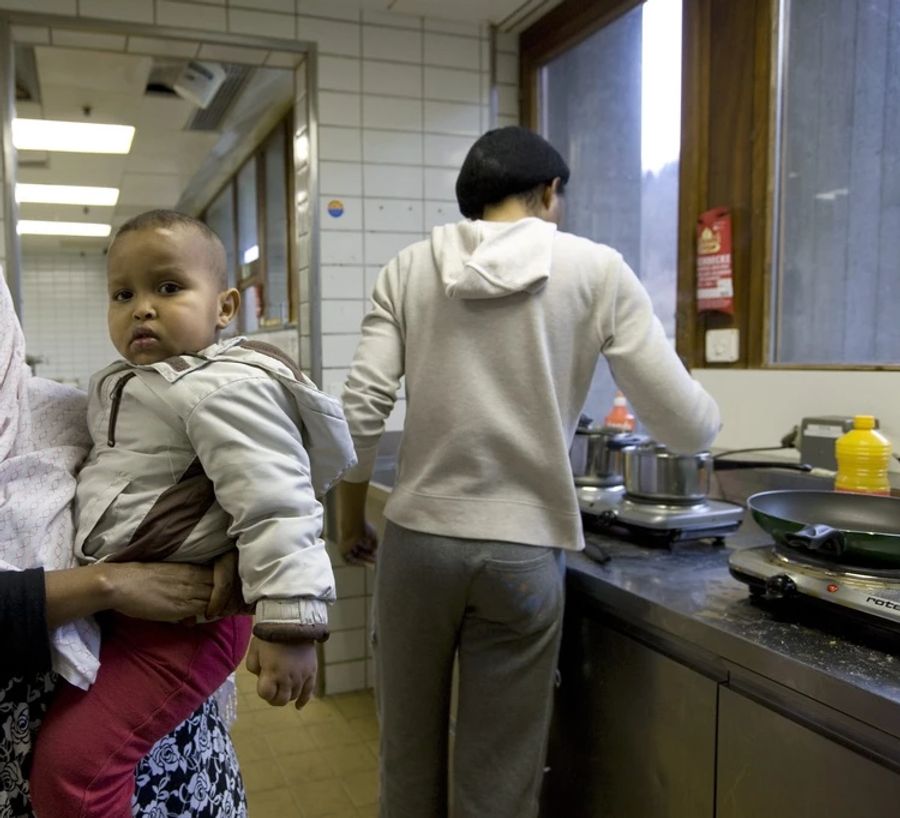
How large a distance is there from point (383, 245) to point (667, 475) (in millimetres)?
1446

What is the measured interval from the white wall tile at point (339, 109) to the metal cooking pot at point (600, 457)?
1381 millimetres

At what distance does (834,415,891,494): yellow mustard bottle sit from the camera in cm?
147

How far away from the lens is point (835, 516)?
1210 millimetres

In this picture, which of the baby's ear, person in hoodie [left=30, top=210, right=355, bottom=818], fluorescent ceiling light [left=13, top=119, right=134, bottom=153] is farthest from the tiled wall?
fluorescent ceiling light [left=13, top=119, right=134, bottom=153]

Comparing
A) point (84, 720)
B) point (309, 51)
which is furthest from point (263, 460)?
point (309, 51)

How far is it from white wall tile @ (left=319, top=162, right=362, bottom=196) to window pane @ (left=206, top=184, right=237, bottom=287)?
276 cm

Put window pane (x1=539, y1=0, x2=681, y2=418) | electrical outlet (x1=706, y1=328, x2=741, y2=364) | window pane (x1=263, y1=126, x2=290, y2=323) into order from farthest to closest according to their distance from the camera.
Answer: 1. window pane (x1=263, y1=126, x2=290, y2=323)
2. window pane (x1=539, y1=0, x2=681, y2=418)
3. electrical outlet (x1=706, y1=328, x2=741, y2=364)

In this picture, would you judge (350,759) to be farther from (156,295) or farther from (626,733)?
(156,295)

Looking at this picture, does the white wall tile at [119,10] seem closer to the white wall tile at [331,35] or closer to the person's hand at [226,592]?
the white wall tile at [331,35]

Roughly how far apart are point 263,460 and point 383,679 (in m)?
0.76

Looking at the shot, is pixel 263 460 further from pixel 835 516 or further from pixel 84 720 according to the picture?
pixel 835 516

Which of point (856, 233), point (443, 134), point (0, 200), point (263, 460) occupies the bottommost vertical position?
point (263, 460)

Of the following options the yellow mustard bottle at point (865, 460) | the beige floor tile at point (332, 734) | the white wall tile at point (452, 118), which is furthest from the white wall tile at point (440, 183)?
the beige floor tile at point (332, 734)

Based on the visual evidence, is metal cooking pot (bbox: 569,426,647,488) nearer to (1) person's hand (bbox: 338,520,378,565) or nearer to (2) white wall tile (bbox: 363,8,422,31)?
(1) person's hand (bbox: 338,520,378,565)
